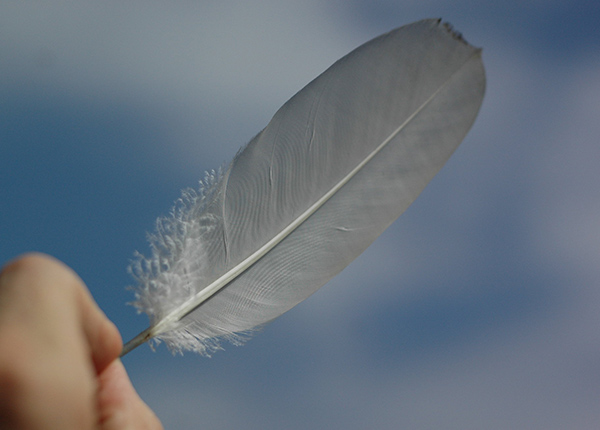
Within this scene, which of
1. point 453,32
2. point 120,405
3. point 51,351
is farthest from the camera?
point 453,32

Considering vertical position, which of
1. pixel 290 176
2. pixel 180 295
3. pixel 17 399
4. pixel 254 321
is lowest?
pixel 17 399

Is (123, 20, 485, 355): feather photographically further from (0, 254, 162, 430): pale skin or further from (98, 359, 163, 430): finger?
(0, 254, 162, 430): pale skin

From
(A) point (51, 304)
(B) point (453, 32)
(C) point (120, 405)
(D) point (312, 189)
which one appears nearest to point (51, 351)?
(A) point (51, 304)

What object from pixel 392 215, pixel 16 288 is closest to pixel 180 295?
pixel 392 215

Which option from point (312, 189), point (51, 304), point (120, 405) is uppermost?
point (312, 189)

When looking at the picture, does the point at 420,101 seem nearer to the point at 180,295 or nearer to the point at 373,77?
the point at 373,77

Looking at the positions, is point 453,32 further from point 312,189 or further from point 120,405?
point 120,405
